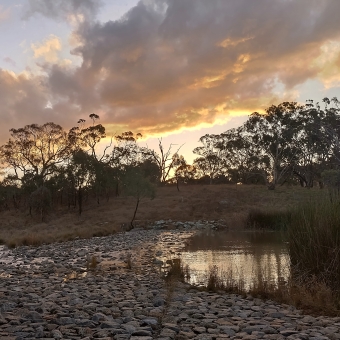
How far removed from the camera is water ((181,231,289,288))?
11000 millimetres

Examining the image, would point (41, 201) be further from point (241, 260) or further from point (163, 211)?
point (241, 260)

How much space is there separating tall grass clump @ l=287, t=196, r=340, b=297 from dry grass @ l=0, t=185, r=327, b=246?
20802 millimetres

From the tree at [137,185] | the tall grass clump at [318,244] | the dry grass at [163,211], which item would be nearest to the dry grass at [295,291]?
the tall grass clump at [318,244]

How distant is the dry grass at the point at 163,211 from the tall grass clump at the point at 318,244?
68.2ft

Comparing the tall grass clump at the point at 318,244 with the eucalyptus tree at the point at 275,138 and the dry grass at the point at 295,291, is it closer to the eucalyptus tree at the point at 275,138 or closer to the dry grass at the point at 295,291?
the dry grass at the point at 295,291

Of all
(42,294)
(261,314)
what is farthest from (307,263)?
(42,294)

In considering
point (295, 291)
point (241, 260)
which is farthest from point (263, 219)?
point (295, 291)

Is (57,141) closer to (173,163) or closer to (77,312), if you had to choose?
(173,163)

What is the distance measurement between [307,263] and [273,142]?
4438 cm

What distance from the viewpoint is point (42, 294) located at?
8219 millimetres

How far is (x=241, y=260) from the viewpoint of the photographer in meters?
14.4

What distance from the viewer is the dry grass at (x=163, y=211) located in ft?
111

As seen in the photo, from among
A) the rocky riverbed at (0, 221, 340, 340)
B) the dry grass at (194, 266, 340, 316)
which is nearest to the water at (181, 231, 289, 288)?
the dry grass at (194, 266, 340, 316)

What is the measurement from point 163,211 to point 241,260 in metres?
25.4
